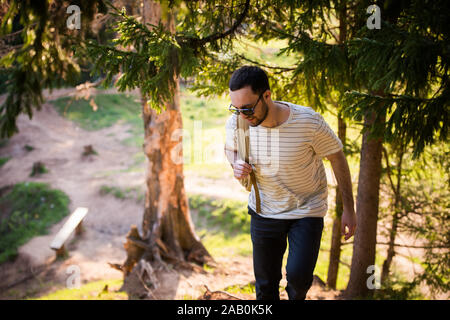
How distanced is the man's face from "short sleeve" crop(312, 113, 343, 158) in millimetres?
501

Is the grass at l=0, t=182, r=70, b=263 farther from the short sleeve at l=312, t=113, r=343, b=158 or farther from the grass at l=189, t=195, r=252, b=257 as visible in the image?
the short sleeve at l=312, t=113, r=343, b=158

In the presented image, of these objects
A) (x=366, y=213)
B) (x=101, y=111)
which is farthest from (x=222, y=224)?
(x=101, y=111)

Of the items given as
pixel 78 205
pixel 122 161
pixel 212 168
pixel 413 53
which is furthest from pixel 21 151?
pixel 413 53

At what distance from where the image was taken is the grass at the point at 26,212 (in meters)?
12.7

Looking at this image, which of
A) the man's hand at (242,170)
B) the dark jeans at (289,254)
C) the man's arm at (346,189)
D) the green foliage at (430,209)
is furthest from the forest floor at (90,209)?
the man's hand at (242,170)

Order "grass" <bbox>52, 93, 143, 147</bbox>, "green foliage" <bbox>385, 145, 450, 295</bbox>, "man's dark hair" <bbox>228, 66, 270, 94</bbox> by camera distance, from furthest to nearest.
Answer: "grass" <bbox>52, 93, 143, 147</bbox> → "green foliage" <bbox>385, 145, 450, 295</bbox> → "man's dark hair" <bbox>228, 66, 270, 94</bbox>

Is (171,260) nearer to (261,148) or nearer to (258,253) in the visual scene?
(258,253)

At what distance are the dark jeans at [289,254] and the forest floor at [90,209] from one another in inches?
80.6

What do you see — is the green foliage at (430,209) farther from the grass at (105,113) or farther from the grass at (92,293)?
the grass at (105,113)

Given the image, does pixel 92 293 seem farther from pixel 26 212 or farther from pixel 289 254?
pixel 26 212

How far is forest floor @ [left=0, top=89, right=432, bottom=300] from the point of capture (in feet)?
25.5

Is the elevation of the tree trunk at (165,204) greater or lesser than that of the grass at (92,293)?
greater

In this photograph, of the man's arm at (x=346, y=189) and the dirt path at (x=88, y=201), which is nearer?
the man's arm at (x=346, y=189)
